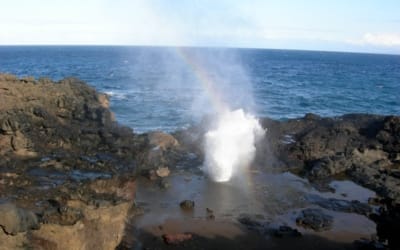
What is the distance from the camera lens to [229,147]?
25703mm

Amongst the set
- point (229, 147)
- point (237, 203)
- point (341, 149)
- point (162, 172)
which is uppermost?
point (229, 147)

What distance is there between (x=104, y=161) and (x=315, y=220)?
38.1ft

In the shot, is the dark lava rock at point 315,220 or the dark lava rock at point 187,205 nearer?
the dark lava rock at point 315,220

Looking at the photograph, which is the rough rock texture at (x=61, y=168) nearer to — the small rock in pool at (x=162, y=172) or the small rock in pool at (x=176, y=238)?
the small rock in pool at (x=162, y=172)

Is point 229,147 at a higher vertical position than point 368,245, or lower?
higher

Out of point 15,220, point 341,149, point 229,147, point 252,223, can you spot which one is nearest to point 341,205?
point 252,223

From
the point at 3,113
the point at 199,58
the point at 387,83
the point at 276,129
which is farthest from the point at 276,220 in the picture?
the point at 387,83

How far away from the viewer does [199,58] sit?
68.4 m

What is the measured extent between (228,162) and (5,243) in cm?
1392

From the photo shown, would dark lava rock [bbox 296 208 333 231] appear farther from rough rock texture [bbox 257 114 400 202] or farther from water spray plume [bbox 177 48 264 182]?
water spray plume [bbox 177 48 264 182]

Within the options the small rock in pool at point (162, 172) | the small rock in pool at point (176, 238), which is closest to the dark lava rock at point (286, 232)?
the small rock in pool at point (176, 238)

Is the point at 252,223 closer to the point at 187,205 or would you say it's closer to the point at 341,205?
the point at 187,205

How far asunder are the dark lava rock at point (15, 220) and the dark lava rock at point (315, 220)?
10.7 metres

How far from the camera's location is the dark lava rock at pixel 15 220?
512 inches
